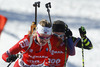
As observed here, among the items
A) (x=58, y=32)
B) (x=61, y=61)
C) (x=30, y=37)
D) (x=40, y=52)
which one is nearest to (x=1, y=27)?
(x=30, y=37)

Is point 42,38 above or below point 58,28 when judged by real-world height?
below

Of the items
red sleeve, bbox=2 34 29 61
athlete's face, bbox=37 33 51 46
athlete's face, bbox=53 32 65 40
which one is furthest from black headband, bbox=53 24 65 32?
red sleeve, bbox=2 34 29 61

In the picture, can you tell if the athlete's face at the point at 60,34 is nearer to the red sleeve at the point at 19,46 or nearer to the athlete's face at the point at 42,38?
the athlete's face at the point at 42,38

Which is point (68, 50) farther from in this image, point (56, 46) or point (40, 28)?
point (40, 28)

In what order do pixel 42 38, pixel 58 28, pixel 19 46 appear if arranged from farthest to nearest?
1. pixel 58 28
2. pixel 19 46
3. pixel 42 38

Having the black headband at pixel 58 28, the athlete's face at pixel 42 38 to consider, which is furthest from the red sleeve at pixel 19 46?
the black headband at pixel 58 28

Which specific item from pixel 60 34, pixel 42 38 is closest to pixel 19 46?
pixel 42 38

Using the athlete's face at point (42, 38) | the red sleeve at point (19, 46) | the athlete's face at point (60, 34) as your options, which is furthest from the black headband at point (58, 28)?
the red sleeve at point (19, 46)

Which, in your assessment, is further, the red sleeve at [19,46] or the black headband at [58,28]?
the black headband at [58,28]

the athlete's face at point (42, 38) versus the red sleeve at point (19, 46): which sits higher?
the athlete's face at point (42, 38)

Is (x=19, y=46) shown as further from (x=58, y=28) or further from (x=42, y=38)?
(x=58, y=28)

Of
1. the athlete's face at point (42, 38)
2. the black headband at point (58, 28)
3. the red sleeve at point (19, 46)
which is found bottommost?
the red sleeve at point (19, 46)

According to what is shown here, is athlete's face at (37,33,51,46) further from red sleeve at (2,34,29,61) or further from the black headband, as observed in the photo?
the black headband

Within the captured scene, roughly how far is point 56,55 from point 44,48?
690 mm
